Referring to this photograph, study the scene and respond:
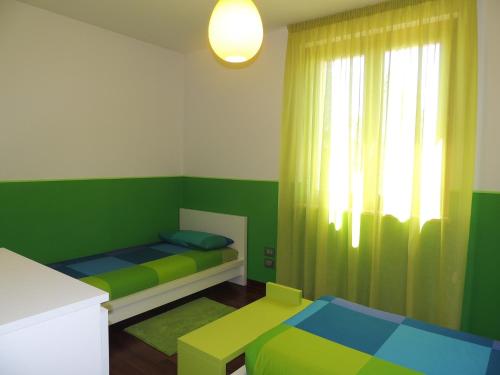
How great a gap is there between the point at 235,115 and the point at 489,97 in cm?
221

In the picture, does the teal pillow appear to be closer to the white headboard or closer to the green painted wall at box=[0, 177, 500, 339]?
the white headboard

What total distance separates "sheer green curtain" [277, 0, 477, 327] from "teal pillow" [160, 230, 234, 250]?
2.10 ft

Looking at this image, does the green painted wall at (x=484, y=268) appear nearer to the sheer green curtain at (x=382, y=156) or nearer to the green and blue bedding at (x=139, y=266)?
the sheer green curtain at (x=382, y=156)

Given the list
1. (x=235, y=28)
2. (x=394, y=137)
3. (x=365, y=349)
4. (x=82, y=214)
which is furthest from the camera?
(x=82, y=214)

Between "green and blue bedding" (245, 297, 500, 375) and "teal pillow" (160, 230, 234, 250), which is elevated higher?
"teal pillow" (160, 230, 234, 250)

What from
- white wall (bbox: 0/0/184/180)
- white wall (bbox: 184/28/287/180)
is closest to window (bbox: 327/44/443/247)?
white wall (bbox: 184/28/287/180)

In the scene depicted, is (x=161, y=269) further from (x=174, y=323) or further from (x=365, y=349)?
(x=365, y=349)

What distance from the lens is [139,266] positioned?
2.96 metres

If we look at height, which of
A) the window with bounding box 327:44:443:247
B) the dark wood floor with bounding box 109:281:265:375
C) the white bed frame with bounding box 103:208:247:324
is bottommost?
the dark wood floor with bounding box 109:281:265:375

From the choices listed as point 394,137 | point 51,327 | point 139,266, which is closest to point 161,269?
point 139,266

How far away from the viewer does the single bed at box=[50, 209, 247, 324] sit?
8.70 feet

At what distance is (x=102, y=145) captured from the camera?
3445mm

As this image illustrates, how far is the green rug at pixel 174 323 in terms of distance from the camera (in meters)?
2.58

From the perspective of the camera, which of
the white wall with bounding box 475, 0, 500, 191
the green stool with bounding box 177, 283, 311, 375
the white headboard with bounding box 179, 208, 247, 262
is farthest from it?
the white headboard with bounding box 179, 208, 247, 262
